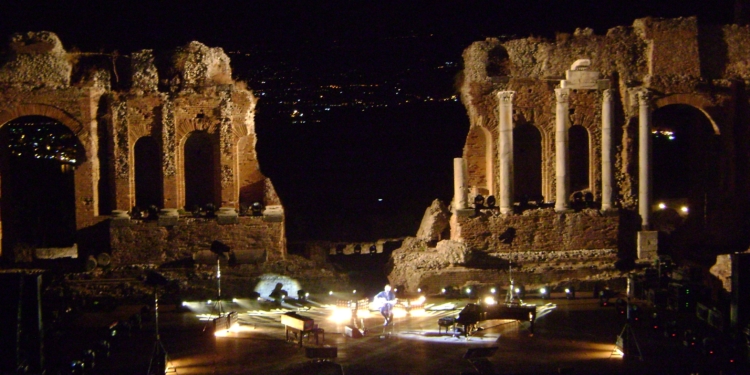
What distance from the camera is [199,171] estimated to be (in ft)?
94.2

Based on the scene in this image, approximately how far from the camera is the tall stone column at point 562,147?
90.0 feet

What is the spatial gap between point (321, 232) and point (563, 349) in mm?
16102

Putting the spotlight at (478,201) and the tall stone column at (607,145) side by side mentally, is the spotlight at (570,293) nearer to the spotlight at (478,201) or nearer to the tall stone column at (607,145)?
the tall stone column at (607,145)

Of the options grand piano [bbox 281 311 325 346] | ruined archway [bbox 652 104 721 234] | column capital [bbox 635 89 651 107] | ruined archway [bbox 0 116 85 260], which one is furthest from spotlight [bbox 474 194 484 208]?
ruined archway [bbox 0 116 85 260]

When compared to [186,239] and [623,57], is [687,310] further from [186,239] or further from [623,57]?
[186,239]

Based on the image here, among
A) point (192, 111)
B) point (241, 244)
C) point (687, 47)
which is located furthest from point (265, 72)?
point (687, 47)

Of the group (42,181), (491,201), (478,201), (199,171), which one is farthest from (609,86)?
(42,181)

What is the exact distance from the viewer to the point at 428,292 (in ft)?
85.0

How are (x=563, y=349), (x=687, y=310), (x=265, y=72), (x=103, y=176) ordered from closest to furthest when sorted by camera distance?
(x=563, y=349)
(x=687, y=310)
(x=103, y=176)
(x=265, y=72)

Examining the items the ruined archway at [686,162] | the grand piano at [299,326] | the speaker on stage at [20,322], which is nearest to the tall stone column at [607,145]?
the ruined archway at [686,162]

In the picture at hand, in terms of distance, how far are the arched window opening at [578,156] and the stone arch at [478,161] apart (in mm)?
2945

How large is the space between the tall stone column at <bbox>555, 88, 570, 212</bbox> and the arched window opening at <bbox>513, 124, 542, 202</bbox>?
209 centimetres

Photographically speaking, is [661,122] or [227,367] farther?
[661,122]

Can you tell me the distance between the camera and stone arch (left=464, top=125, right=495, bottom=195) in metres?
Result: 28.9
